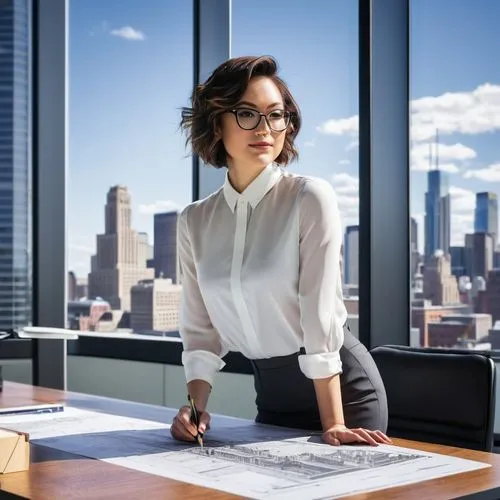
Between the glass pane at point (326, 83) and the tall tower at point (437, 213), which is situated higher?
the glass pane at point (326, 83)

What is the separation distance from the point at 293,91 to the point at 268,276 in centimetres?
190

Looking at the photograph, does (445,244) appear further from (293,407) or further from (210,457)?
(210,457)

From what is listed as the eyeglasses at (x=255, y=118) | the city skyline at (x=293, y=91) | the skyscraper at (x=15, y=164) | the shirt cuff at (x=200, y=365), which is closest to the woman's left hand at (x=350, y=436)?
the shirt cuff at (x=200, y=365)

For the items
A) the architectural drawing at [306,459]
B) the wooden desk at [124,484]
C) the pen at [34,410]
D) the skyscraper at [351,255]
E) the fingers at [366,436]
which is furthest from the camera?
the skyscraper at [351,255]

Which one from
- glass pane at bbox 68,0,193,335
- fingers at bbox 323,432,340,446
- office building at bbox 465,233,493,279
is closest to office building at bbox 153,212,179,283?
glass pane at bbox 68,0,193,335

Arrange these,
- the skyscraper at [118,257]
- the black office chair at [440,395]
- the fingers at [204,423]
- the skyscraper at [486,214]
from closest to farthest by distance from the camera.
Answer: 1. the fingers at [204,423]
2. the black office chair at [440,395]
3. the skyscraper at [486,214]
4. the skyscraper at [118,257]

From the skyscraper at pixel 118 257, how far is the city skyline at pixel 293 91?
6 cm

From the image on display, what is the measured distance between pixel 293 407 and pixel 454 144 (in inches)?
57.9

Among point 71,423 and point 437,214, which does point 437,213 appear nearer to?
point 437,214

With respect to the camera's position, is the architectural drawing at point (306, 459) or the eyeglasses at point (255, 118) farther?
the eyeglasses at point (255, 118)

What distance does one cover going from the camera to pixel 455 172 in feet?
10.0

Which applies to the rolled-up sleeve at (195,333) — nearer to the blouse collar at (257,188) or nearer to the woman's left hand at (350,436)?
the blouse collar at (257,188)

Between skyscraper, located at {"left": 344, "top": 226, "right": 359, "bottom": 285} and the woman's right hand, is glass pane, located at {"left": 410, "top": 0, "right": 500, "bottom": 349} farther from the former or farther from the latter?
the woman's right hand

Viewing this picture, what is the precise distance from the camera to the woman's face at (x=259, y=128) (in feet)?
6.52
